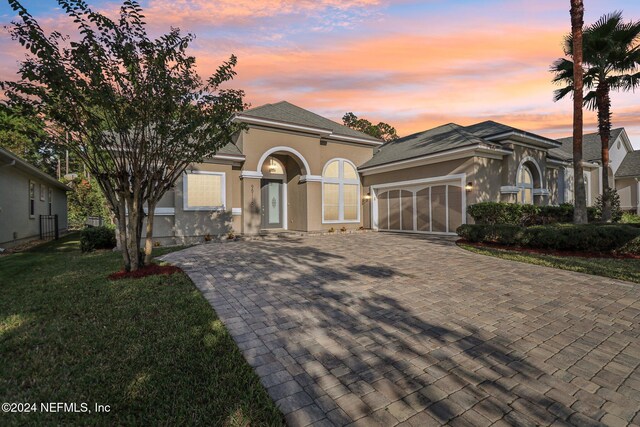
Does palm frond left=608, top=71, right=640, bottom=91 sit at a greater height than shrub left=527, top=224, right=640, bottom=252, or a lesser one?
greater

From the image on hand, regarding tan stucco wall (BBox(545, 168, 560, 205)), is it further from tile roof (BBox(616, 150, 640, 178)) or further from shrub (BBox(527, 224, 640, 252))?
tile roof (BBox(616, 150, 640, 178))

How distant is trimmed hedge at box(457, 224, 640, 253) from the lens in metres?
8.33

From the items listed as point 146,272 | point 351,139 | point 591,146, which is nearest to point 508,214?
point 351,139

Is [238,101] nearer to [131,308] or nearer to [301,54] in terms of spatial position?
[301,54]

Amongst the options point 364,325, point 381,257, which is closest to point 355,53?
point 381,257

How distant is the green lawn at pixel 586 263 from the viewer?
21.5 ft

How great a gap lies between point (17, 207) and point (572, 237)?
2069cm

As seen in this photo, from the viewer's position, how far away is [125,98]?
6.02 metres

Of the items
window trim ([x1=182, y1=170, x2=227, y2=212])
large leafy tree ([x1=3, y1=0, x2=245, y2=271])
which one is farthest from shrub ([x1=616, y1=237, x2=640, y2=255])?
window trim ([x1=182, y1=170, x2=227, y2=212])

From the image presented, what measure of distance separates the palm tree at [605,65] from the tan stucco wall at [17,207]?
23429 millimetres

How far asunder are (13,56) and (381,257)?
8927mm

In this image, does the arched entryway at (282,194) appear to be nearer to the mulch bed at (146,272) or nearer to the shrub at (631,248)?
the mulch bed at (146,272)

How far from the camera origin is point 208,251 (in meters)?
9.61

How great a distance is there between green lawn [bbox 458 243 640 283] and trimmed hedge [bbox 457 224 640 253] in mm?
552
